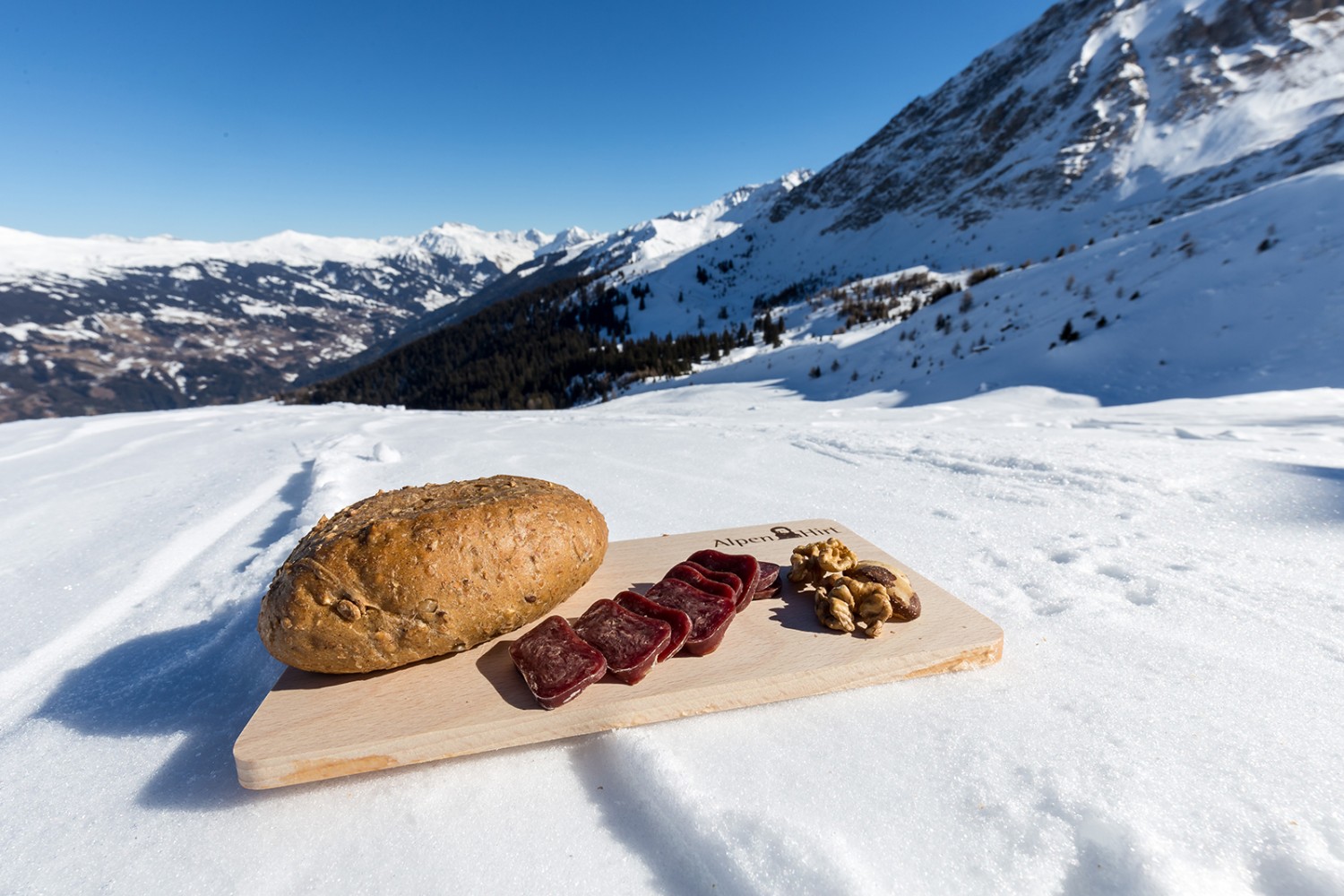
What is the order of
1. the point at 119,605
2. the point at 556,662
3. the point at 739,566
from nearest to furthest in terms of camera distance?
the point at 556,662 < the point at 739,566 < the point at 119,605

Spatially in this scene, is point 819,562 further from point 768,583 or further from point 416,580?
point 416,580

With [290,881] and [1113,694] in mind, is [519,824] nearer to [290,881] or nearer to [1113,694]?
[290,881]

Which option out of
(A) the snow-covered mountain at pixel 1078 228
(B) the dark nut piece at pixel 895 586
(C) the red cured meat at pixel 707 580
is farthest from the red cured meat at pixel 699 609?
(A) the snow-covered mountain at pixel 1078 228

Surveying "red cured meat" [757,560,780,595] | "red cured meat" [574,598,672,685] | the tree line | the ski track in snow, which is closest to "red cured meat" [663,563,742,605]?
"red cured meat" [757,560,780,595]

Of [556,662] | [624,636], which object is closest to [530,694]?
[556,662]

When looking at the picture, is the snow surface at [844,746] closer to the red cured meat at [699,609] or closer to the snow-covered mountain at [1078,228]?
the red cured meat at [699,609]

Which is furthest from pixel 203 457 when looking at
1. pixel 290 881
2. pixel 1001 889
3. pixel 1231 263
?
pixel 1231 263
